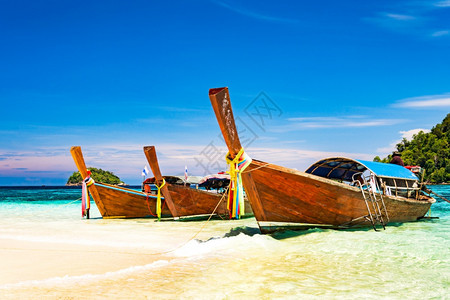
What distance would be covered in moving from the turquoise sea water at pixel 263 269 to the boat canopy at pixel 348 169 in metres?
2.24

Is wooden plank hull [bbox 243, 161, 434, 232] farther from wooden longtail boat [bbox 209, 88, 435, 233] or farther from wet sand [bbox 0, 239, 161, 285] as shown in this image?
wet sand [bbox 0, 239, 161, 285]

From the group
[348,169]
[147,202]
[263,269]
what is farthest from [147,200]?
[263,269]

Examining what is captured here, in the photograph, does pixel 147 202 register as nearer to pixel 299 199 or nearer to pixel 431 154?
pixel 299 199

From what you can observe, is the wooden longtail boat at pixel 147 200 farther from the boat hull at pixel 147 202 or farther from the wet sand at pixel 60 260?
the wet sand at pixel 60 260

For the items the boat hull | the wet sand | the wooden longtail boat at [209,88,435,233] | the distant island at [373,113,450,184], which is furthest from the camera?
the distant island at [373,113,450,184]

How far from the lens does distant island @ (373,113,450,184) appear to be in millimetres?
85438

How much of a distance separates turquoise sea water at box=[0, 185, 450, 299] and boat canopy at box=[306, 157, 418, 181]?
224 cm

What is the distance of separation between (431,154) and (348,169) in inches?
3445

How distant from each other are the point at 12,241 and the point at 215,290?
675 cm

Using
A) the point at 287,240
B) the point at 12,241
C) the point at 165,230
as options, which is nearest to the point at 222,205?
the point at 165,230

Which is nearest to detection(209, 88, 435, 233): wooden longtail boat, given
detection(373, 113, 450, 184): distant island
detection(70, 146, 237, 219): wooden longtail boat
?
detection(70, 146, 237, 219): wooden longtail boat

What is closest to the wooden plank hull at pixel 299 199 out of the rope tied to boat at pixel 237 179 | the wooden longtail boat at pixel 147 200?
the rope tied to boat at pixel 237 179

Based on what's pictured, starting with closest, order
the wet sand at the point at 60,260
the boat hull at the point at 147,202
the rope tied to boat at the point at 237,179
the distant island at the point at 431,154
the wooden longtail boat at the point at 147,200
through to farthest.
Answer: the wet sand at the point at 60,260 < the rope tied to boat at the point at 237,179 < the wooden longtail boat at the point at 147,200 < the boat hull at the point at 147,202 < the distant island at the point at 431,154

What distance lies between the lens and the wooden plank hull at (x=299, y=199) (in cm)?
737
